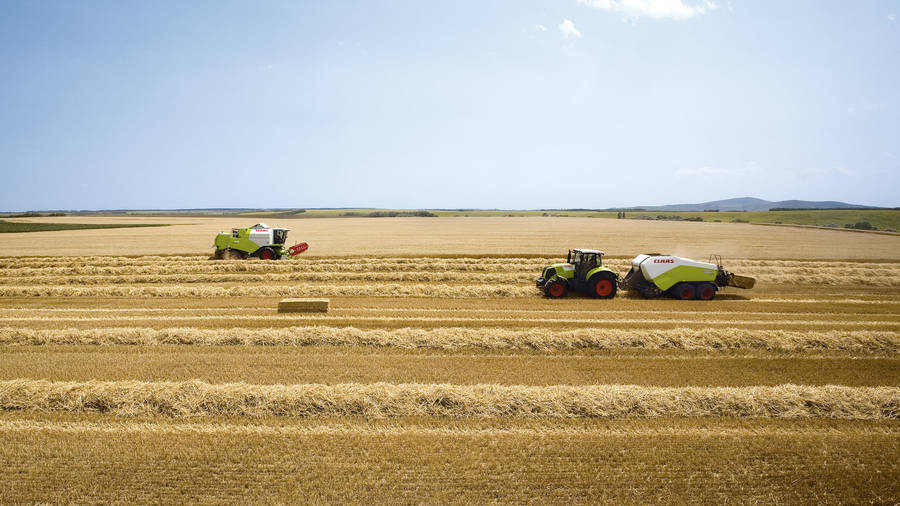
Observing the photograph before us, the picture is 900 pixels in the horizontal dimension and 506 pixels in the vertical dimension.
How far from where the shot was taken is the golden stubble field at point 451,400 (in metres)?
5.87

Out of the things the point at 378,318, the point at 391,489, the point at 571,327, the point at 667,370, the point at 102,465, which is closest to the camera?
the point at 391,489

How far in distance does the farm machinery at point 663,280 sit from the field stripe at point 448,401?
8205 mm

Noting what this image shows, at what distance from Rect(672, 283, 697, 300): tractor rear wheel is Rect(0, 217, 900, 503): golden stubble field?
440mm

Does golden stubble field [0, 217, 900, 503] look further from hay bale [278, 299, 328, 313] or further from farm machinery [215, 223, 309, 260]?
farm machinery [215, 223, 309, 260]

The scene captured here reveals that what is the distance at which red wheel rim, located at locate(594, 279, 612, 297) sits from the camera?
16391 millimetres

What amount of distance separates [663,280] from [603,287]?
6.84ft

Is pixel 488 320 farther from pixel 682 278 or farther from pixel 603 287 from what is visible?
pixel 682 278

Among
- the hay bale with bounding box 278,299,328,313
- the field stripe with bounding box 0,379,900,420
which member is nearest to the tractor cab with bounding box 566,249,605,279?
the field stripe with bounding box 0,379,900,420

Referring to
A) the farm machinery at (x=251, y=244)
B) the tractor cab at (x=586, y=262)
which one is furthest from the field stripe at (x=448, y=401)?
the farm machinery at (x=251, y=244)

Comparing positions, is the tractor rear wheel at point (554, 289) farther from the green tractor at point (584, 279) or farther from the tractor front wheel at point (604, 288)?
the tractor front wheel at point (604, 288)

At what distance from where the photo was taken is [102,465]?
6.11 meters

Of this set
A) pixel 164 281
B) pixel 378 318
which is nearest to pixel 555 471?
pixel 378 318

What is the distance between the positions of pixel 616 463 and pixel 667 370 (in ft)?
12.9

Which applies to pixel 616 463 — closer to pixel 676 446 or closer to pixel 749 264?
pixel 676 446
